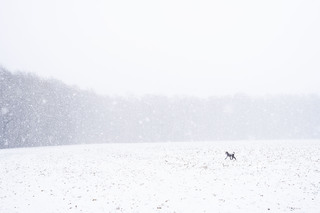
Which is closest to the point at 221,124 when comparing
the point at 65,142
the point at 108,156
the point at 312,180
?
the point at 65,142

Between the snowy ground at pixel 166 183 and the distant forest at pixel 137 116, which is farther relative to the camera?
the distant forest at pixel 137 116

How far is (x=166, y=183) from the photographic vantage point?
73.3ft

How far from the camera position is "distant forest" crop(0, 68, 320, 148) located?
70250 millimetres

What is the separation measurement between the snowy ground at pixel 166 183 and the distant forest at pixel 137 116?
41465mm

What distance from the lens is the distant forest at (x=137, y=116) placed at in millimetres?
70250

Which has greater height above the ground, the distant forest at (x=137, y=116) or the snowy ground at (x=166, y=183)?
the distant forest at (x=137, y=116)

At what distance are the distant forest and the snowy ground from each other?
41465 mm

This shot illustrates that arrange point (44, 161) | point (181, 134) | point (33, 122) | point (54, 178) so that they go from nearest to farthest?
1. point (54, 178)
2. point (44, 161)
3. point (33, 122)
4. point (181, 134)

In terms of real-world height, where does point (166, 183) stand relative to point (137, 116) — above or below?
below

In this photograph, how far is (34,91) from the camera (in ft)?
251

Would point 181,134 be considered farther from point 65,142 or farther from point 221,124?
point 65,142

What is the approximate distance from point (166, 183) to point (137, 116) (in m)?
84.4

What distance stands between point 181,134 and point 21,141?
53.1 meters

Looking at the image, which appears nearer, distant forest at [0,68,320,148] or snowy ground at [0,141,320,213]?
snowy ground at [0,141,320,213]
